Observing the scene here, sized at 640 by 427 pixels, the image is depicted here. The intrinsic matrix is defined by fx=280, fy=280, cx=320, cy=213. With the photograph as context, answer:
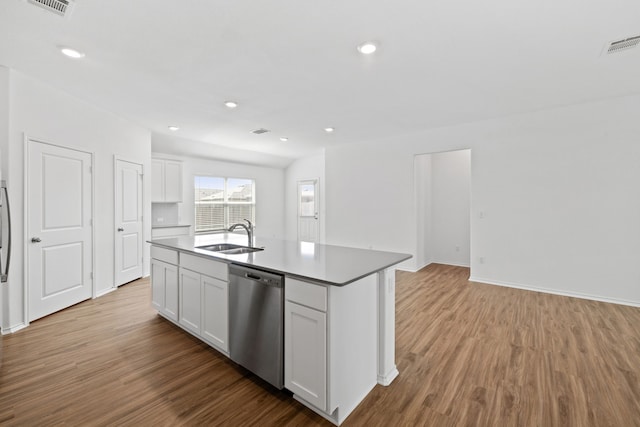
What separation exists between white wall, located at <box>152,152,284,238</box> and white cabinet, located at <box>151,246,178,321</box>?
3752mm

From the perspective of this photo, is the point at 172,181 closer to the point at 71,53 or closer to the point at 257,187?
the point at 257,187

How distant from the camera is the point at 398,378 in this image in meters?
2.12

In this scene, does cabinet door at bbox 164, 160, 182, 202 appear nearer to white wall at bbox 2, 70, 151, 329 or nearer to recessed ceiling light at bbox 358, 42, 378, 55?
white wall at bbox 2, 70, 151, 329

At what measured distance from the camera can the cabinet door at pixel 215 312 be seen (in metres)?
2.29

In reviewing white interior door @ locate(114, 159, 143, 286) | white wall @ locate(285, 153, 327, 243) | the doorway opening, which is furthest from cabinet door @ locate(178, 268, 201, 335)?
white wall @ locate(285, 153, 327, 243)

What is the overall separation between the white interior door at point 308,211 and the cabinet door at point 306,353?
6.58m

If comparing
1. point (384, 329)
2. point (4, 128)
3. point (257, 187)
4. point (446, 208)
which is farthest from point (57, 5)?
point (446, 208)

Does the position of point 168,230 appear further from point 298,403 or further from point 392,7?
point 392,7

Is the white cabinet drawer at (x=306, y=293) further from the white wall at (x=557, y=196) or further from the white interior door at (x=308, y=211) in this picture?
the white interior door at (x=308, y=211)

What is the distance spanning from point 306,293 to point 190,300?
5.05 ft

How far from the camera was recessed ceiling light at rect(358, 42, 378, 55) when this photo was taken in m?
2.38

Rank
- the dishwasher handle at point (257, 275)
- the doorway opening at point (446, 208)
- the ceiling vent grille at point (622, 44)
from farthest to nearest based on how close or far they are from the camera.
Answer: the doorway opening at point (446, 208)
the ceiling vent grille at point (622, 44)
the dishwasher handle at point (257, 275)

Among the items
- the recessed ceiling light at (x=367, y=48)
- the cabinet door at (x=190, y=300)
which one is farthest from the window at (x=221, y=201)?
the recessed ceiling light at (x=367, y=48)

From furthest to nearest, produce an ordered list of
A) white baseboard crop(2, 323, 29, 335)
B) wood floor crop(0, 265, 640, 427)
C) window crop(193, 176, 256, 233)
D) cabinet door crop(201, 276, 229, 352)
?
window crop(193, 176, 256, 233) → white baseboard crop(2, 323, 29, 335) → cabinet door crop(201, 276, 229, 352) → wood floor crop(0, 265, 640, 427)
